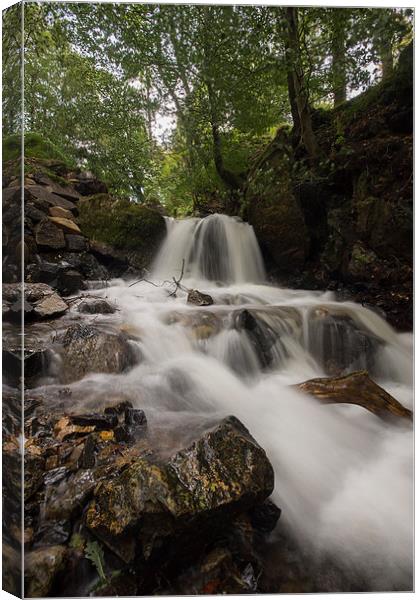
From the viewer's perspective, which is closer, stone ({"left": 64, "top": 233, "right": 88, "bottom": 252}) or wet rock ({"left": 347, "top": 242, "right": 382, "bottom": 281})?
wet rock ({"left": 347, "top": 242, "right": 382, "bottom": 281})

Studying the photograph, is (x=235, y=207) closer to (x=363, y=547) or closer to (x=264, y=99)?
(x=264, y=99)

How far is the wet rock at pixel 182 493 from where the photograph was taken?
124 cm

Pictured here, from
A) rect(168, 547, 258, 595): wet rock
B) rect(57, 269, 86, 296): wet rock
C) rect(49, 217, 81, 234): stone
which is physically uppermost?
rect(49, 217, 81, 234): stone

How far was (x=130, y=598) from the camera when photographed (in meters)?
1.31

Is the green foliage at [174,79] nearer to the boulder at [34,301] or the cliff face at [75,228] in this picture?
the cliff face at [75,228]

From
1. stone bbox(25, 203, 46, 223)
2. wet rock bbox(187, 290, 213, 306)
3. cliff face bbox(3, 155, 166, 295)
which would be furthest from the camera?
wet rock bbox(187, 290, 213, 306)

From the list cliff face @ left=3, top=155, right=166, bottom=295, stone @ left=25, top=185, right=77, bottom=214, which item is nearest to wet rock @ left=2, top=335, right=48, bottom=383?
cliff face @ left=3, top=155, right=166, bottom=295

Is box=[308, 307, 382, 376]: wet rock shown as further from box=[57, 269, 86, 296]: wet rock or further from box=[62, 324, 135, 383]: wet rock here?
box=[57, 269, 86, 296]: wet rock

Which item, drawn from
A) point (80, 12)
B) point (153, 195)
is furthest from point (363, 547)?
point (80, 12)

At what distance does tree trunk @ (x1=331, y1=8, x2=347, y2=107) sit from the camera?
1786mm

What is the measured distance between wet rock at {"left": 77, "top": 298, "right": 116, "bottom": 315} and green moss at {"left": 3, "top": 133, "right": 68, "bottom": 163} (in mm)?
909

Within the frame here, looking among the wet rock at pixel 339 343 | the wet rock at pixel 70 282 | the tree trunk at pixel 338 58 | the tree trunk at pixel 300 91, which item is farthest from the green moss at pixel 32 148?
the wet rock at pixel 339 343

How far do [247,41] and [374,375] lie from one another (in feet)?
7.07

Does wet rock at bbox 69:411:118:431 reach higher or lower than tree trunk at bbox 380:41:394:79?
lower
